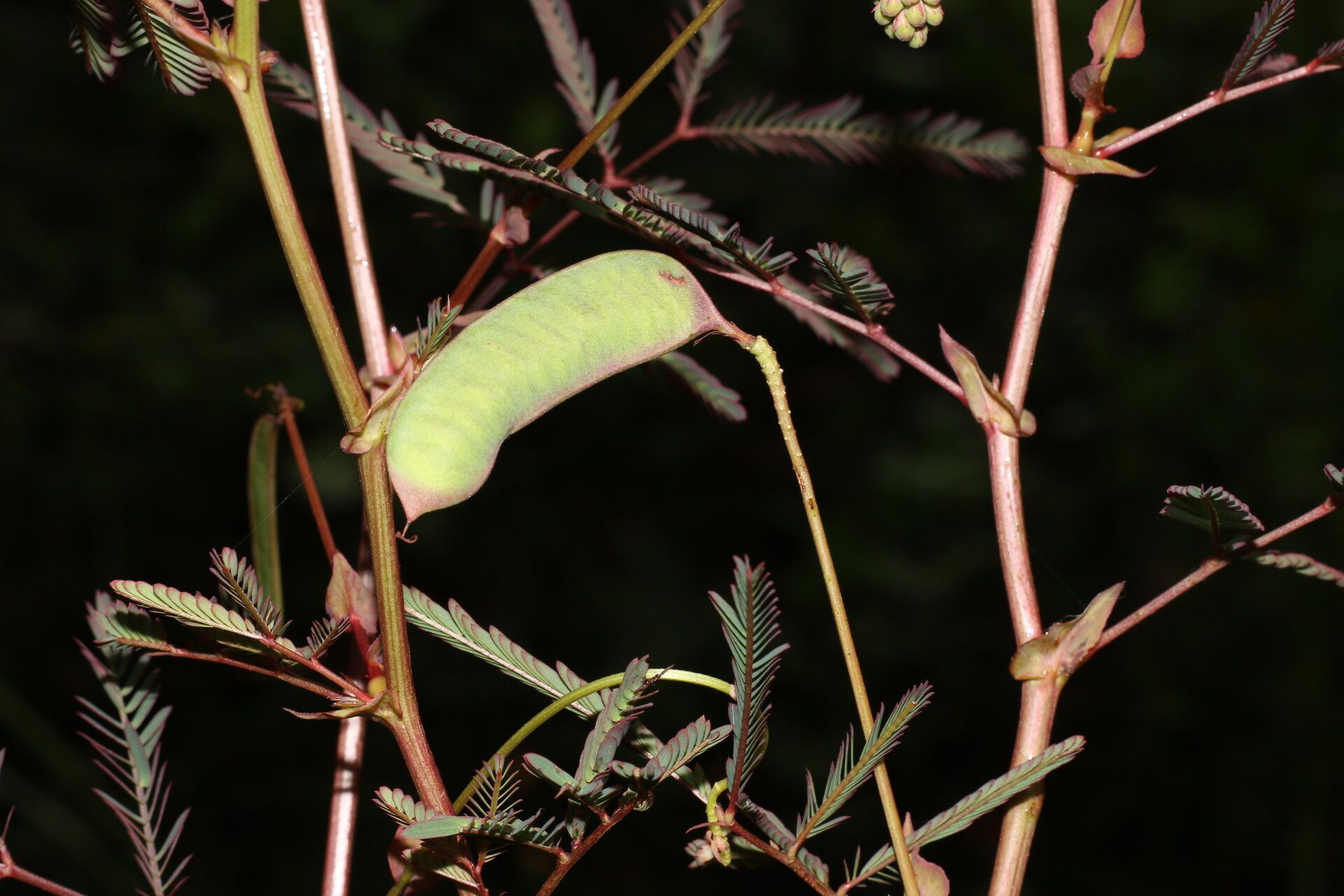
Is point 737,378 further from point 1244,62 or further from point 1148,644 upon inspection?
point 1244,62

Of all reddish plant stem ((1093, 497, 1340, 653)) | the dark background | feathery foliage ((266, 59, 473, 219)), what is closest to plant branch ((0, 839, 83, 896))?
feathery foliage ((266, 59, 473, 219))

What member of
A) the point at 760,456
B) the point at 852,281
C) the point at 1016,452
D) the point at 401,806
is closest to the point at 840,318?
the point at 852,281

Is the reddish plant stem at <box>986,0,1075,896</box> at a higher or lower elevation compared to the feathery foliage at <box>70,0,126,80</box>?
lower

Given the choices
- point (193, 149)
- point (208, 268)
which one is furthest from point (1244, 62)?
point (193, 149)

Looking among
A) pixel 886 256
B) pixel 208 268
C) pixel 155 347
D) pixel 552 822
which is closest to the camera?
pixel 552 822

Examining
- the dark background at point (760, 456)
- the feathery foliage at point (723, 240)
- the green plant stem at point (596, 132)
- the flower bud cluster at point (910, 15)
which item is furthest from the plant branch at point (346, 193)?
the dark background at point (760, 456)

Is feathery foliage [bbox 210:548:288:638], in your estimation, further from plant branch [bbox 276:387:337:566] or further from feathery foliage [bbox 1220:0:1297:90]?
feathery foliage [bbox 1220:0:1297:90]

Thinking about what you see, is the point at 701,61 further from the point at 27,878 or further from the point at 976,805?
the point at 27,878
